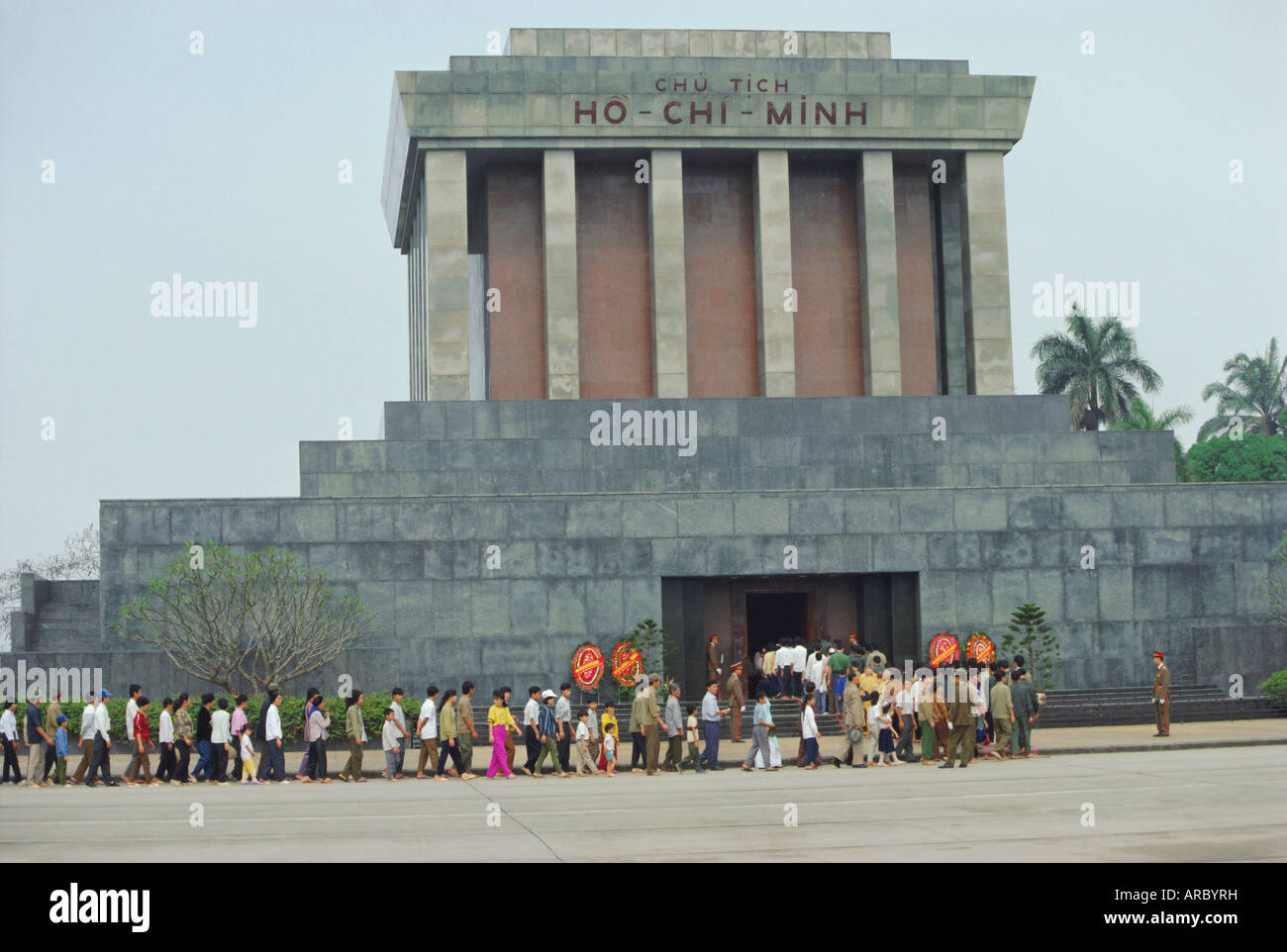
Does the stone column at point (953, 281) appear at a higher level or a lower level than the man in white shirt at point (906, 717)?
higher

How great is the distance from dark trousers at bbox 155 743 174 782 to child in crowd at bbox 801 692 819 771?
411 inches

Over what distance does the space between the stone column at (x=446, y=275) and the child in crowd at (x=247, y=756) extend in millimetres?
15631

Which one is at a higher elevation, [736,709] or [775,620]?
[775,620]

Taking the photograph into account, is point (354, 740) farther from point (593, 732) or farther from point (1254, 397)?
point (1254, 397)

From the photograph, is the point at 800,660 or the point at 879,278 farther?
the point at 879,278

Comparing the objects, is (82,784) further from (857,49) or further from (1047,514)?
(857,49)

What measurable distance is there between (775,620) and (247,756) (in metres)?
15.7

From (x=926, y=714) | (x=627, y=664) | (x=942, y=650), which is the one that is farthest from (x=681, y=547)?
(x=926, y=714)

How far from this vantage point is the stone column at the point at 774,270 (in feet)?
141

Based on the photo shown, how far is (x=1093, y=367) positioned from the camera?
81812 mm

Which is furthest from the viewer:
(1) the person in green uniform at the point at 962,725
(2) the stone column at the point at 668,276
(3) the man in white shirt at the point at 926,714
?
(2) the stone column at the point at 668,276

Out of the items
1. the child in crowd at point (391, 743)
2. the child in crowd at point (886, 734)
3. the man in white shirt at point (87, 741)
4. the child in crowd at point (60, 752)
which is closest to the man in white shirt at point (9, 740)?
the child in crowd at point (60, 752)

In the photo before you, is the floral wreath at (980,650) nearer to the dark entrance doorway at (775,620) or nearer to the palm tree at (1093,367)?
the dark entrance doorway at (775,620)
